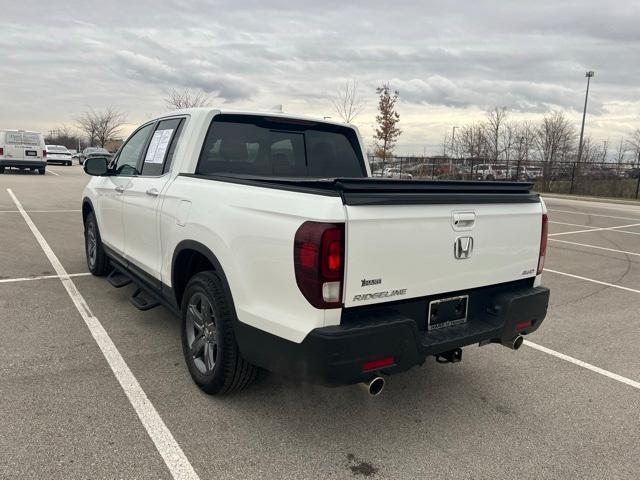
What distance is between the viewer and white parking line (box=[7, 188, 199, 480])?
2.64 metres

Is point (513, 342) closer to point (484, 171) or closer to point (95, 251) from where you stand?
point (95, 251)

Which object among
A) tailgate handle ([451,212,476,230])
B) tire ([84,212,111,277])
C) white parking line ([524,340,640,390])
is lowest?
white parking line ([524,340,640,390])

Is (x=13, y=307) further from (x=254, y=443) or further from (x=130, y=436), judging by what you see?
(x=254, y=443)

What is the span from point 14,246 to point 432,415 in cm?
735

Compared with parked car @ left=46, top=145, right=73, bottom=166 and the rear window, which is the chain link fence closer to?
the rear window

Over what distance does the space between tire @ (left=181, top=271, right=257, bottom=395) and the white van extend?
81.9 feet

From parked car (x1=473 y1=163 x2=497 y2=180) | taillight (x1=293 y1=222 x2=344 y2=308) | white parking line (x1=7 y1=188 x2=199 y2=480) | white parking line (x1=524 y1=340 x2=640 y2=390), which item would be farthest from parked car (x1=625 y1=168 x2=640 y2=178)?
taillight (x1=293 y1=222 x2=344 y2=308)

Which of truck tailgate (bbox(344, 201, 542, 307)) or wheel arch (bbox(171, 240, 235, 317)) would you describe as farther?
wheel arch (bbox(171, 240, 235, 317))

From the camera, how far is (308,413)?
10.5ft

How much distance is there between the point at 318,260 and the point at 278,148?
80.5 inches

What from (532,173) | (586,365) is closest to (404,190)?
(586,365)

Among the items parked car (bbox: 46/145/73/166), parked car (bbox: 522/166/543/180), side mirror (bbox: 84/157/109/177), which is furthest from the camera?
parked car (bbox: 46/145/73/166)

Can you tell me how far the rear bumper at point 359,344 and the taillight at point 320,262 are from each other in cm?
17

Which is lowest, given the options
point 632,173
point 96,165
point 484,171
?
point 484,171
